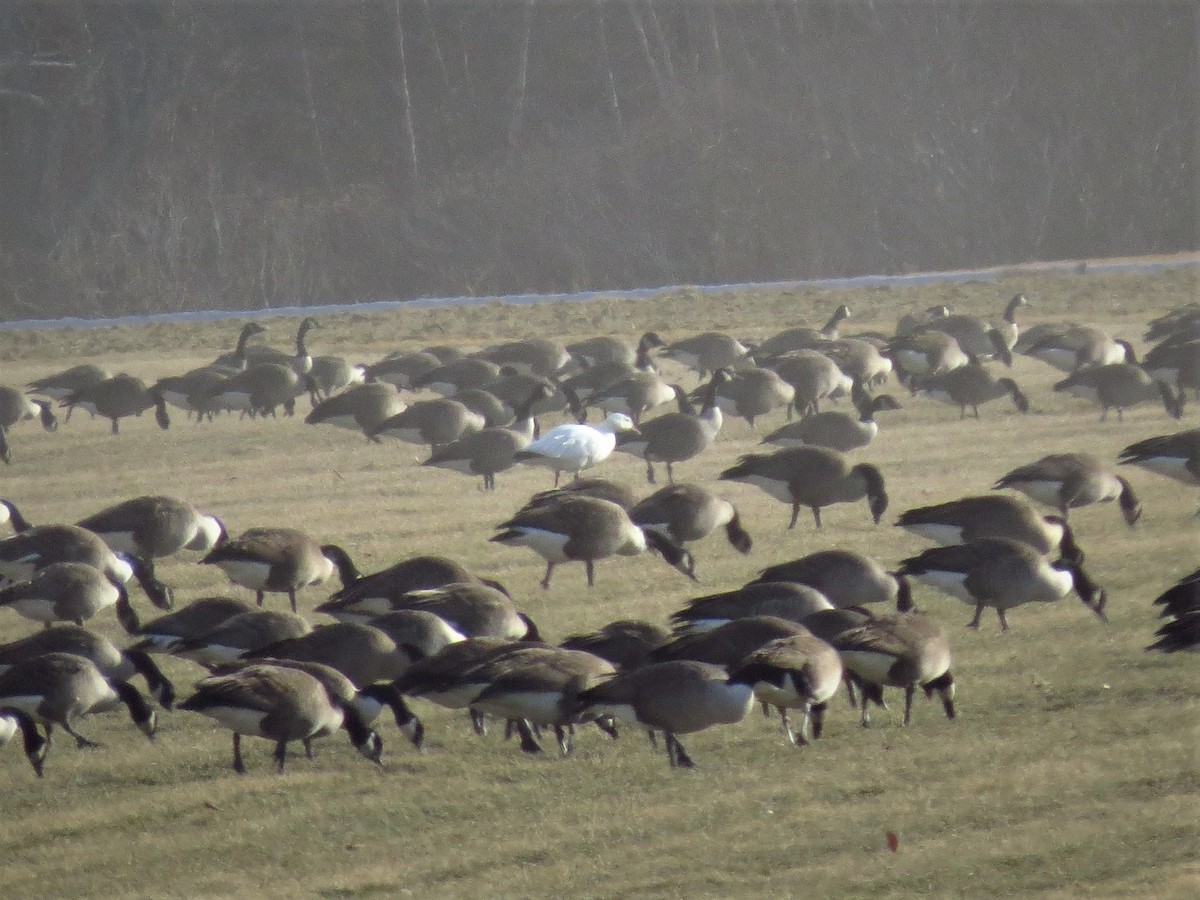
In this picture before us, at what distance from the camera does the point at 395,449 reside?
16656mm

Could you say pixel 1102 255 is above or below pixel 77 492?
above

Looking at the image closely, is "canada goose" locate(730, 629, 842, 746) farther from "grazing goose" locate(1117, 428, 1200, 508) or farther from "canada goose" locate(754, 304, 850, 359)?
"canada goose" locate(754, 304, 850, 359)

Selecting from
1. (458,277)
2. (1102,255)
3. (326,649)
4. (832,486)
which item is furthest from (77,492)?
(1102,255)

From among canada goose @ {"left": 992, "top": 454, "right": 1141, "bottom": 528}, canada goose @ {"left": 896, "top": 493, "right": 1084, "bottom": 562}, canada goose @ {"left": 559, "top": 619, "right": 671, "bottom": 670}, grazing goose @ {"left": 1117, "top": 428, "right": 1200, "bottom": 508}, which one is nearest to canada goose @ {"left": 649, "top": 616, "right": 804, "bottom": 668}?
canada goose @ {"left": 559, "top": 619, "right": 671, "bottom": 670}

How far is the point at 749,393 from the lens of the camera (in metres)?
16.1

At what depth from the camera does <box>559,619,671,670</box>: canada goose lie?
744cm

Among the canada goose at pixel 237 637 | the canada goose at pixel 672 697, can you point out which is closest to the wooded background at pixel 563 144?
the canada goose at pixel 237 637

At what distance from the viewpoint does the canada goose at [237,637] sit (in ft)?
25.3

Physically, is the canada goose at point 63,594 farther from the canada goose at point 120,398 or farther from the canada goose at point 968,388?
the canada goose at point 968,388

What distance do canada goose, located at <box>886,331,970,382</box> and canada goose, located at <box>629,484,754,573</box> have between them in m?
9.05

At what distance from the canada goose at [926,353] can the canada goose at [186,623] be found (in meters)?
12.3

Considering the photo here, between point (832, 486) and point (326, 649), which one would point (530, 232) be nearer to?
point (832, 486)

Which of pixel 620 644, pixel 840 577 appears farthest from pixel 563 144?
pixel 620 644

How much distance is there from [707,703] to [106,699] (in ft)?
9.03
